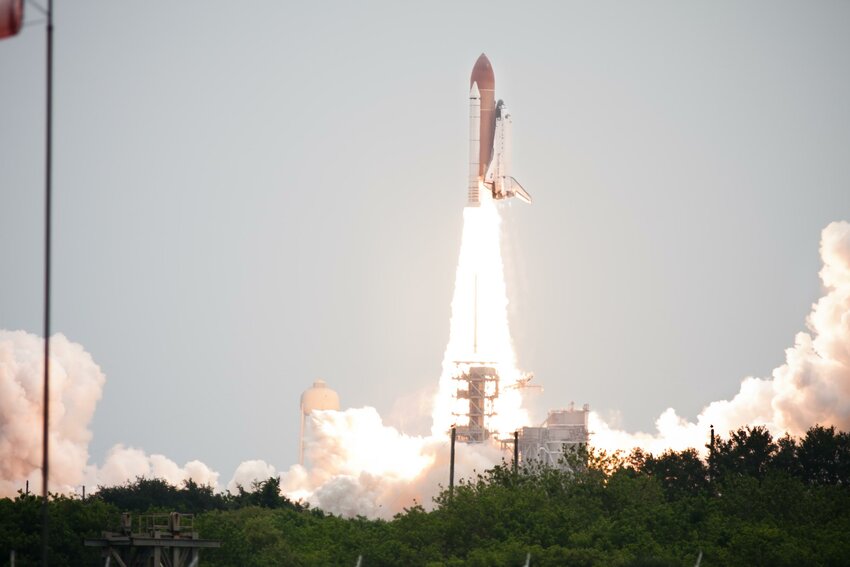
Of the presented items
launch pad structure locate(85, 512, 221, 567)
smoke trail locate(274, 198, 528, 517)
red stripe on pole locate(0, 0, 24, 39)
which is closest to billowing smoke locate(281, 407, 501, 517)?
smoke trail locate(274, 198, 528, 517)

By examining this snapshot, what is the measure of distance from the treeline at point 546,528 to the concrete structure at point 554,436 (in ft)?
56.0

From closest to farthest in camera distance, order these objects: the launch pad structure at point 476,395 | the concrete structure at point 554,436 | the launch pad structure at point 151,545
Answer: the launch pad structure at point 151,545
the concrete structure at point 554,436
the launch pad structure at point 476,395

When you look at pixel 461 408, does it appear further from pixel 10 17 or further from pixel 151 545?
pixel 10 17

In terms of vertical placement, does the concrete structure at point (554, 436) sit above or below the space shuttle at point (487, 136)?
below

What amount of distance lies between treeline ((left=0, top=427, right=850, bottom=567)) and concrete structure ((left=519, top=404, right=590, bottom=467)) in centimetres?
1708

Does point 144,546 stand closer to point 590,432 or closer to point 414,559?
point 414,559

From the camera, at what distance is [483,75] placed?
446ft

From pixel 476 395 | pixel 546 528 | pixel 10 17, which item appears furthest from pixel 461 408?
pixel 10 17

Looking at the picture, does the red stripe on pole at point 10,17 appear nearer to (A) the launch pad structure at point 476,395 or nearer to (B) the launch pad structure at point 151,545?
(B) the launch pad structure at point 151,545

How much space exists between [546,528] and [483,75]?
Result: 58.8 m

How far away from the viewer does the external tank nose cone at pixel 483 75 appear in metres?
136

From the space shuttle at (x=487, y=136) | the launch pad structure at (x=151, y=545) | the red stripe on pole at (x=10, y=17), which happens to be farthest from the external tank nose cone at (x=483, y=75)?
the red stripe on pole at (x=10, y=17)

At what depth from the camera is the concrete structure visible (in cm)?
13025

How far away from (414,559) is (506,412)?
186 feet
